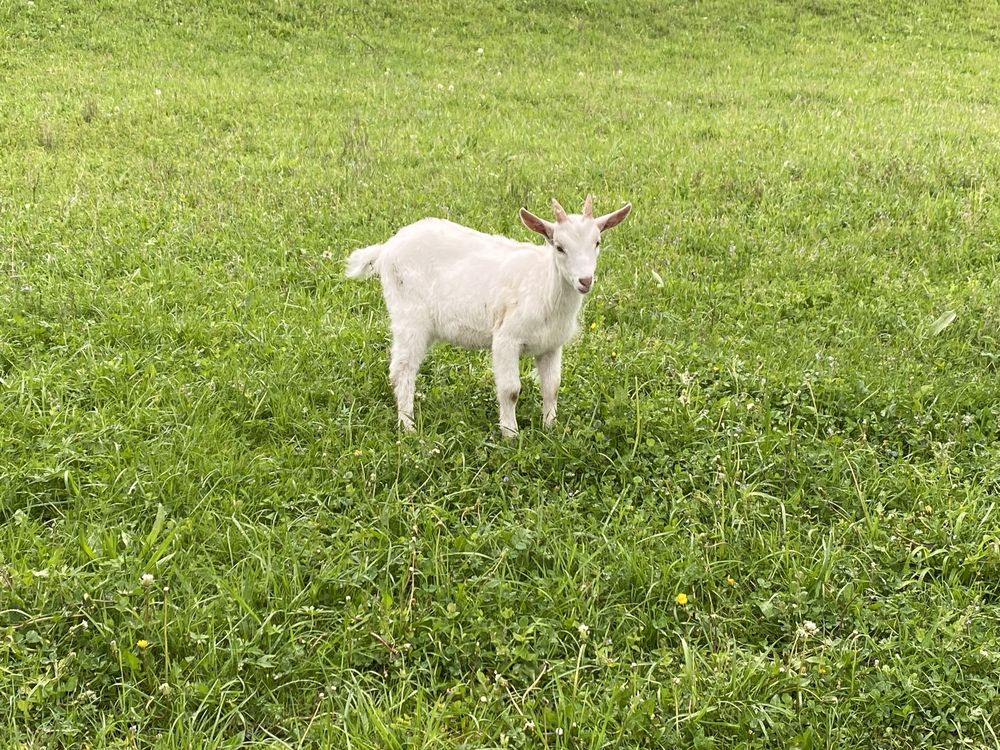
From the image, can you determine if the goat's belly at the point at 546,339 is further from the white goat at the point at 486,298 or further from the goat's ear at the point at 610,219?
the goat's ear at the point at 610,219

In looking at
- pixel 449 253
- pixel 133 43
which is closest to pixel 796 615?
pixel 449 253

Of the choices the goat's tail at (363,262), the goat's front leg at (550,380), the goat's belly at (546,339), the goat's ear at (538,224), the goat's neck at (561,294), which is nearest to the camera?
the goat's ear at (538,224)

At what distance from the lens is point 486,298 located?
4.95m

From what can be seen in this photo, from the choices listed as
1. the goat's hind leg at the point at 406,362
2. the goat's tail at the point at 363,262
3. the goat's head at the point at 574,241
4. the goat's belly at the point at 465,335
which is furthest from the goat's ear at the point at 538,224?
the goat's tail at the point at 363,262

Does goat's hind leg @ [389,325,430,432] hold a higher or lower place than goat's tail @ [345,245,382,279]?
lower

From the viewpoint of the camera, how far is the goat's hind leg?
16.8 ft

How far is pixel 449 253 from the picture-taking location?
5160 millimetres

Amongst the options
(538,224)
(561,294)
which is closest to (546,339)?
(561,294)

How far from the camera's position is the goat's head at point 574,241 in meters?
4.23

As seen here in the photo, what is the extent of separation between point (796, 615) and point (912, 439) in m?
1.84

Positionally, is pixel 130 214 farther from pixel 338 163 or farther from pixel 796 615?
pixel 796 615

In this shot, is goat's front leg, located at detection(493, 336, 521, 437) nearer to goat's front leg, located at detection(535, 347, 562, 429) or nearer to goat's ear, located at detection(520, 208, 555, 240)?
goat's front leg, located at detection(535, 347, 562, 429)

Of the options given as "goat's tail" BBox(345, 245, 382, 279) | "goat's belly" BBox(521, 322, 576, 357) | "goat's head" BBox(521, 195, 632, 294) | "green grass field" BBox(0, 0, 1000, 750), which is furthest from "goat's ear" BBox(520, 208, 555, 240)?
"goat's tail" BBox(345, 245, 382, 279)

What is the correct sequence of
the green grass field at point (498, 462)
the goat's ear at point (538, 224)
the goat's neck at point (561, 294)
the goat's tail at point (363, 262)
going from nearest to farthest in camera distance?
the green grass field at point (498, 462) → the goat's ear at point (538, 224) → the goat's neck at point (561, 294) → the goat's tail at point (363, 262)
